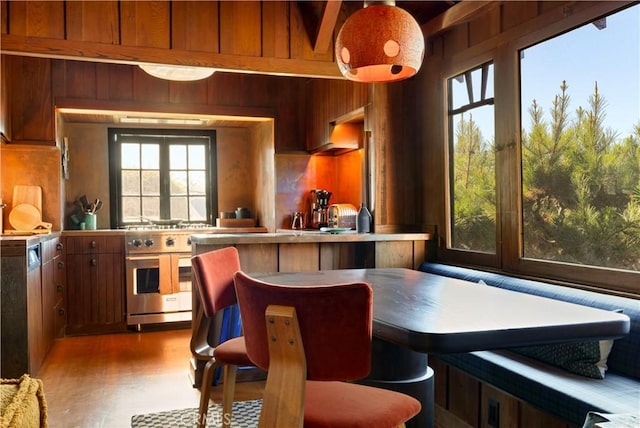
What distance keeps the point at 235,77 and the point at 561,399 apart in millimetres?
4662

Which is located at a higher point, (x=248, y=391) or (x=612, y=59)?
(x=612, y=59)

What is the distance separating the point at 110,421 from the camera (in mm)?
2865

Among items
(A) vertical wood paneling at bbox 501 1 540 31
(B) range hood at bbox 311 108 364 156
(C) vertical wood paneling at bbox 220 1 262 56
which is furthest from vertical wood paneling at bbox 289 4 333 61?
(A) vertical wood paneling at bbox 501 1 540 31

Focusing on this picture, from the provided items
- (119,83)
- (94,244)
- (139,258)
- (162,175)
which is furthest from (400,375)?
(162,175)

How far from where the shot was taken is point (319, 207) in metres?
5.57

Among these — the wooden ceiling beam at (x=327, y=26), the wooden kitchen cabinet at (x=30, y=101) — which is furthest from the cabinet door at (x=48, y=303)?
the wooden ceiling beam at (x=327, y=26)

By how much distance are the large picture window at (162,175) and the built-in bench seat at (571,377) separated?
429cm

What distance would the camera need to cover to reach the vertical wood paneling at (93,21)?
3.22 metres

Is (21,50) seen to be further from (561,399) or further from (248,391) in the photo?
(561,399)

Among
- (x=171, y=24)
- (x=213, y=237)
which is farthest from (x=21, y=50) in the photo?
(x=213, y=237)

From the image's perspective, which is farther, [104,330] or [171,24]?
[104,330]

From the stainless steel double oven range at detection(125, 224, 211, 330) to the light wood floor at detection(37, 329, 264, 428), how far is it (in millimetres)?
338

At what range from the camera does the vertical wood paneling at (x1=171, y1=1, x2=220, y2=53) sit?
11.2 feet

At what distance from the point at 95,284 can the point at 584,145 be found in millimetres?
4435
